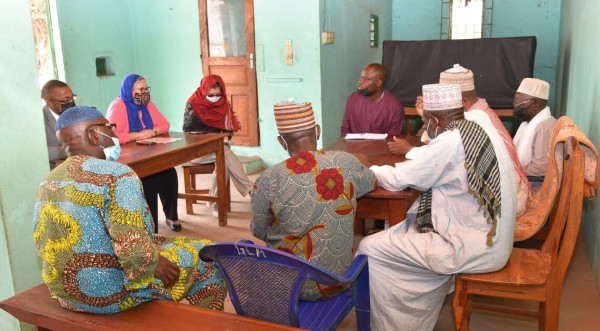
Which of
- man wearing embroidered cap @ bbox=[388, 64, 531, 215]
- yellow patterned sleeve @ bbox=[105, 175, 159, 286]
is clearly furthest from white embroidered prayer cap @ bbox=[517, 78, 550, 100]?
yellow patterned sleeve @ bbox=[105, 175, 159, 286]

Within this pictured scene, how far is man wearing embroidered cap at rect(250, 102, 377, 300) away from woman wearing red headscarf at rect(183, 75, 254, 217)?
9.17ft

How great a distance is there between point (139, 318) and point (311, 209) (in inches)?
31.5

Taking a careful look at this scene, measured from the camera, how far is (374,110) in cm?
491

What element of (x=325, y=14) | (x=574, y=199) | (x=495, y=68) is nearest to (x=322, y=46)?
(x=325, y=14)

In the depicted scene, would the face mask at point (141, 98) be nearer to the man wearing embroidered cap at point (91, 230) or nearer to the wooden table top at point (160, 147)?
the wooden table top at point (160, 147)

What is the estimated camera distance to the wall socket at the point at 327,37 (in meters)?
6.38

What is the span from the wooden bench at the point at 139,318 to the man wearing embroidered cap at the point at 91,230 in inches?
1.8

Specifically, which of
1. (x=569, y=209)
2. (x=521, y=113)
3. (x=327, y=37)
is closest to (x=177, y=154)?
(x=521, y=113)

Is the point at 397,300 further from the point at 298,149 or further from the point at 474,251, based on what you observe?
the point at 298,149

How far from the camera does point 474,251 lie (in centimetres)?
239

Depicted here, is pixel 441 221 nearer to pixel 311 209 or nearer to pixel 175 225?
pixel 311 209

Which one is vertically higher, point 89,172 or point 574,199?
point 89,172

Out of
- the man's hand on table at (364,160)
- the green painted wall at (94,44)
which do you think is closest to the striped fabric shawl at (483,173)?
the man's hand on table at (364,160)

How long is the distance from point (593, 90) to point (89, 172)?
337 cm
